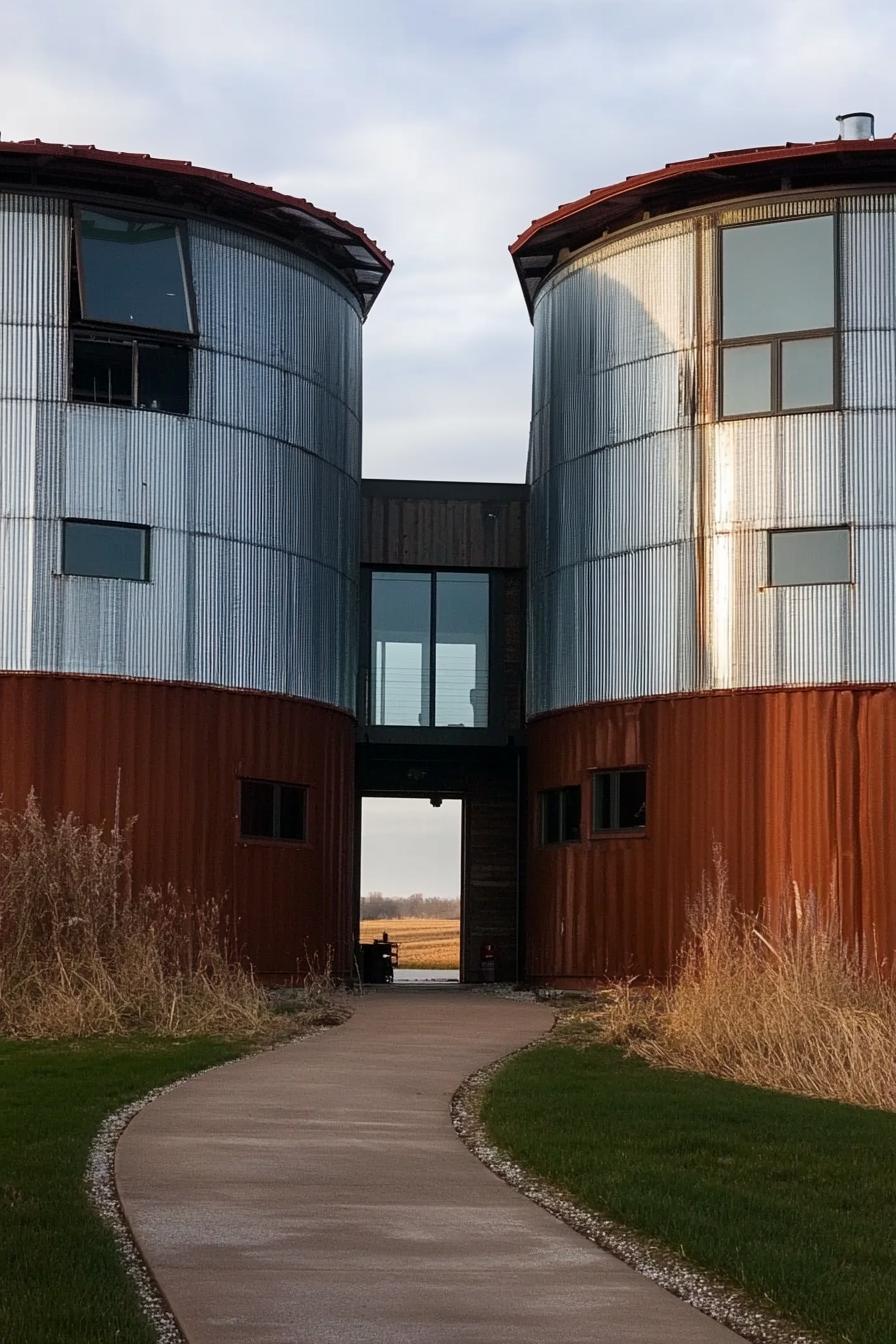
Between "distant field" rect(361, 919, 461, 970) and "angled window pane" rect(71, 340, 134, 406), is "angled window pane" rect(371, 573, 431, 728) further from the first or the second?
"distant field" rect(361, 919, 461, 970)

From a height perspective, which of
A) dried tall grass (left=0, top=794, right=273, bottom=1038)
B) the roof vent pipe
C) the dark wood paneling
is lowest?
dried tall grass (left=0, top=794, right=273, bottom=1038)

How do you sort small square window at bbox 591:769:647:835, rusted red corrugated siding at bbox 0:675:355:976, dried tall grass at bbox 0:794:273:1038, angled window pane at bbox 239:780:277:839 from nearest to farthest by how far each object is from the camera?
dried tall grass at bbox 0:794:273:1038 → rusted red corrugated siding at bbox 0:675:355:976 → angled window pane at bbox 239:780:277:839 → small square window at bbox 591:769:647:835

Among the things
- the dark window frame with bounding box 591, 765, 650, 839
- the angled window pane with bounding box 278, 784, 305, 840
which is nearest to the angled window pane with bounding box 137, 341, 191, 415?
the angled window pane with bounding box 278, 784, 305, 840

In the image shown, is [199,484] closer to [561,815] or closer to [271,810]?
[271,810]

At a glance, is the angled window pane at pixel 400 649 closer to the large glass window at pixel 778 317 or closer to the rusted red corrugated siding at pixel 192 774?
the rusted red corrugated siding at pixel 192 774

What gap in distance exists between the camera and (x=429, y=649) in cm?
3228

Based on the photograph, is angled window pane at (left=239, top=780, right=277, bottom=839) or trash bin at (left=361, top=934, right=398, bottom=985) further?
trash bin at (left=361, top=934, right=398, bottom=985)

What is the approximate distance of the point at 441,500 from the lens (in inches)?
1287

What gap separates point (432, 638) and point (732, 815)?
8.04 m

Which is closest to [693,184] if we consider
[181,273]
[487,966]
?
[181,273]

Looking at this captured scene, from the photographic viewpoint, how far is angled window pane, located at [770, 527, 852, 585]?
1004 inches

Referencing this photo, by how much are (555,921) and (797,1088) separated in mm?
11842

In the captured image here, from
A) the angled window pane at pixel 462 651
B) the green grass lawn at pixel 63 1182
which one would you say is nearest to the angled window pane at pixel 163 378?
the angled window pane at pixel 462 651

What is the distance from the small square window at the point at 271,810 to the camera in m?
26.7
